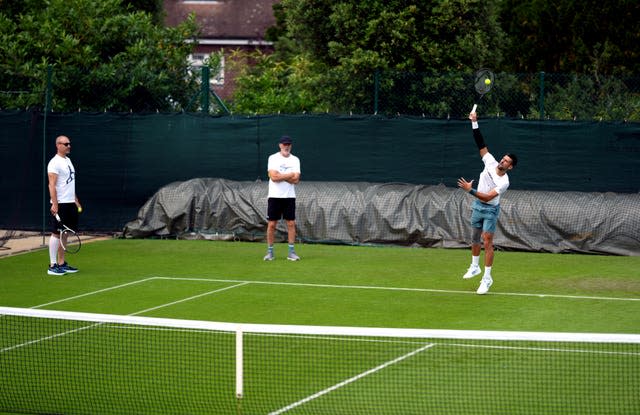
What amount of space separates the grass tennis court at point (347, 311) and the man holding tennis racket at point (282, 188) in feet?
1.72

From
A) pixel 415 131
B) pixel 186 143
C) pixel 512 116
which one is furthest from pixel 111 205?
pixel 512 116

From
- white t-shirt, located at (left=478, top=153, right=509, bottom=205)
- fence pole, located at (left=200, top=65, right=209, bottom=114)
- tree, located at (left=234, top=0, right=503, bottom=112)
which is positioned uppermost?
tree, located at (left=234, top=0, right=503, bottom=112)

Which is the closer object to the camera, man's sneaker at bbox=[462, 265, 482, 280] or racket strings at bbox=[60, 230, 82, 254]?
man's sneaker at bbox=[462, 265, 482, 280]

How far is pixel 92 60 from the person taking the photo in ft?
77.6

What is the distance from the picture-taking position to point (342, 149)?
20484 mm

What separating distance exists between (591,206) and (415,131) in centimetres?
378

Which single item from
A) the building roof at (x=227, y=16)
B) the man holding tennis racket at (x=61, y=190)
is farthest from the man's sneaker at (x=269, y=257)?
the building roof at (x=227, y=16)

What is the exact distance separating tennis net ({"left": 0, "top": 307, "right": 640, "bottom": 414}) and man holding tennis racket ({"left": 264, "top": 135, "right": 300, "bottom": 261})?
5672mm

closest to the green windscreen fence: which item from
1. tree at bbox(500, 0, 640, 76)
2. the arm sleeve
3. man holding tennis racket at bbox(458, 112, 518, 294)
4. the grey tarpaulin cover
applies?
the grey tarpaulin cover

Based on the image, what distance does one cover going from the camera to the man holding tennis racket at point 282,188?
55.0ft

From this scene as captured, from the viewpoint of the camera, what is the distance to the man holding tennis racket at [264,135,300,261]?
16.8 metres

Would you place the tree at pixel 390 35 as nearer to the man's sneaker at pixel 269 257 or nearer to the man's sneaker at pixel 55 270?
the man's sneaker at pixel 269 257

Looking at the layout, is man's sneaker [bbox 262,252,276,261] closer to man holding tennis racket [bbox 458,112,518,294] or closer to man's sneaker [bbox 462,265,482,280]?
man's sneaker [bbox 462,265,482,280]

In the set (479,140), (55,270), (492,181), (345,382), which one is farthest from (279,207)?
(345,382)
